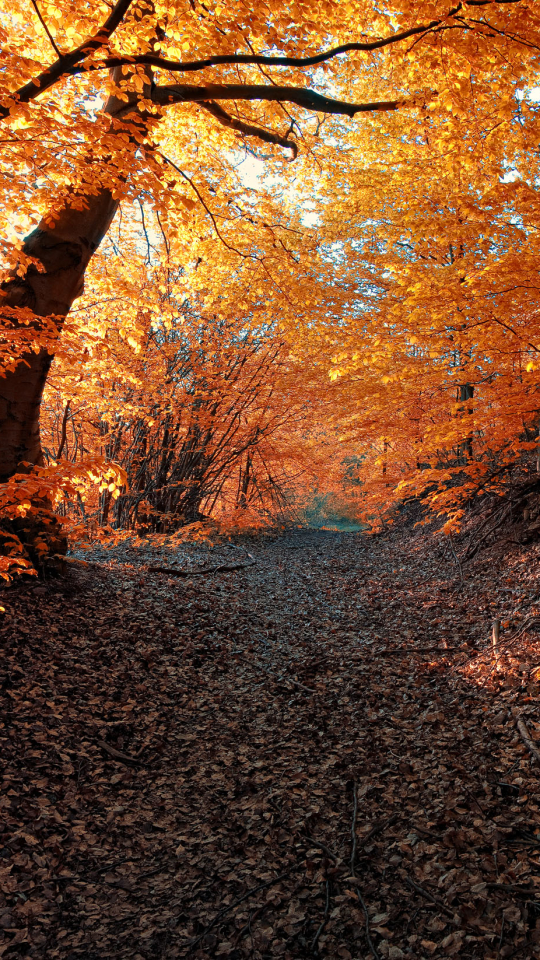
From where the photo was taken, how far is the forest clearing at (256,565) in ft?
8.59

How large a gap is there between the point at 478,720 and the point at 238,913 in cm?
225

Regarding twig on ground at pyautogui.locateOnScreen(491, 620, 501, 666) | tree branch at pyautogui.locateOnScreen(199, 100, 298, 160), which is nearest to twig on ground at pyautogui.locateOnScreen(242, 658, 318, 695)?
twig on ground at pyautogui.locateOnScreen(491, 620, 501, 666)

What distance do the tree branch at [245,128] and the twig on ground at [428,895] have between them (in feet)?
23.6

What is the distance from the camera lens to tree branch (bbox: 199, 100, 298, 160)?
5.97m

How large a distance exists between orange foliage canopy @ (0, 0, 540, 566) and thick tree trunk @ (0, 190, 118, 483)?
0.02 m

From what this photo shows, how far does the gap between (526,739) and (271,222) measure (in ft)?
25.0

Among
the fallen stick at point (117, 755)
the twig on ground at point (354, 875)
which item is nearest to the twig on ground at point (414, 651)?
the twig on ground at point (354, 875)

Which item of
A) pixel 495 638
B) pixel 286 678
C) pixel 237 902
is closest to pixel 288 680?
pixel 286 678

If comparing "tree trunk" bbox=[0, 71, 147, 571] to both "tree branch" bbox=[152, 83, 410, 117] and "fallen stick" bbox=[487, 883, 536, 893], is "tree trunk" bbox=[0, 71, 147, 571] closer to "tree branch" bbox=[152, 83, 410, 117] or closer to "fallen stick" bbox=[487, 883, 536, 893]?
"tree branch" bbox=[152, 83, 410, 117]

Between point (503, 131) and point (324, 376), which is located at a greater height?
point (503, 131)

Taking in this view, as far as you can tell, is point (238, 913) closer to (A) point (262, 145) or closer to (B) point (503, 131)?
(B) point (503, 131)

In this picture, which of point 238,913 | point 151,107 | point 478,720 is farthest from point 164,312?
point 238,913

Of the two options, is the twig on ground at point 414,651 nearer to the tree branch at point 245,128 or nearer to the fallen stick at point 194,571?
the fallen stick at point 194,571

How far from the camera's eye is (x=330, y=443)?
15922 mm
